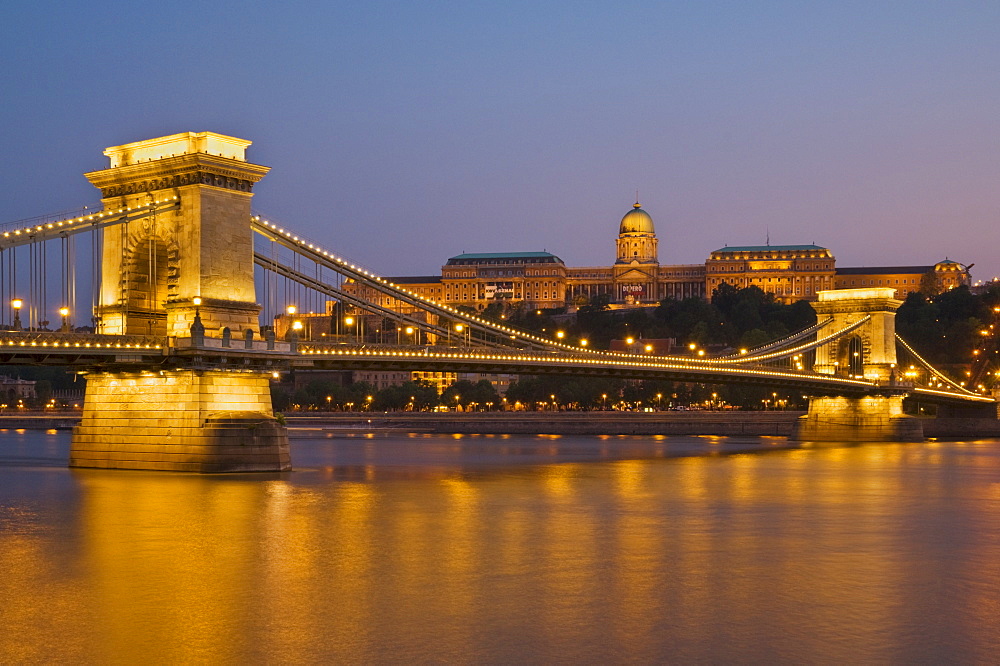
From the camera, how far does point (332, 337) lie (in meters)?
52.2

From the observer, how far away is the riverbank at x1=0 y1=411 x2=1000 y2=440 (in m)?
Answer: 93.6

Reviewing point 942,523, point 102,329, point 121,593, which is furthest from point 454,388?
point 121,593

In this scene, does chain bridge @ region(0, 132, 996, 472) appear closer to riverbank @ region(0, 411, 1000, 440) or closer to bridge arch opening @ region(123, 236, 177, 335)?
bridge arch opening @ region(123, 236, 177, 335)

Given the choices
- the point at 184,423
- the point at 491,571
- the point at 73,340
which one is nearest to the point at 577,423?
the point at 184,423

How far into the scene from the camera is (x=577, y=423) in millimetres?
105562

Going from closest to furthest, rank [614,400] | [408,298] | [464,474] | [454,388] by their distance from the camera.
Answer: [464,474] < [408,298] < [614,400] < [454,388]

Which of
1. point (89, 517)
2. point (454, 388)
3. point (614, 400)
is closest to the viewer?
point (89, 517)

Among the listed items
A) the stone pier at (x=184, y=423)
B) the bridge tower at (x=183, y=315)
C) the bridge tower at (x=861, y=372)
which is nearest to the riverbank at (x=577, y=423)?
the bridge tower at (x=861, y=372)

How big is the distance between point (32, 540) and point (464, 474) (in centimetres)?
2226

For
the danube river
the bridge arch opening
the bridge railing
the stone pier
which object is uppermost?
the bridge arch opening

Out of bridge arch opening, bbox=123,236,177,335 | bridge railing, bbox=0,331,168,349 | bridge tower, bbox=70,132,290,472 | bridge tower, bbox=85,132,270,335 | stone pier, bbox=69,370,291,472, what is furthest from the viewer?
bridge arch opening, bbox=123,236,177,335

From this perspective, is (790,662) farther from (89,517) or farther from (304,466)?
(304,466)

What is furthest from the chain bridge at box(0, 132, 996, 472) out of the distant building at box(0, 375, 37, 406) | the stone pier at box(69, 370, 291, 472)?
the distant building at box(0, 375, 37, 406)

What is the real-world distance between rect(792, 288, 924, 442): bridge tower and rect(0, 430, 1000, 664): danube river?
1551 inches
